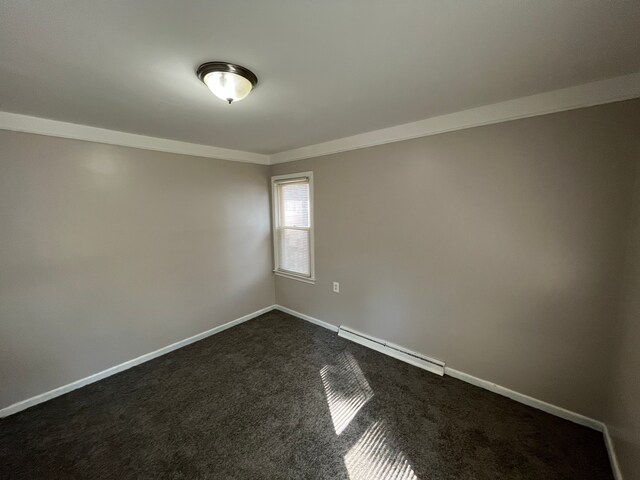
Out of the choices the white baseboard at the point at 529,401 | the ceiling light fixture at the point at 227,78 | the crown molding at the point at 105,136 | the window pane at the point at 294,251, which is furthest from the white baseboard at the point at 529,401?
the crown molding at the point at 105,136

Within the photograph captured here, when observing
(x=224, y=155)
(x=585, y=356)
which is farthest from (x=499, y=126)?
(x=224, y=155)

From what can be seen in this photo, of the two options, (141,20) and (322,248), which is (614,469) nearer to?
(322,248)

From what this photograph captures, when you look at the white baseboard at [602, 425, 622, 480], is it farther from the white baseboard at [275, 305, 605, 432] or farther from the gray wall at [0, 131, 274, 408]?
the gray wall at [0, 131, 274, 408]

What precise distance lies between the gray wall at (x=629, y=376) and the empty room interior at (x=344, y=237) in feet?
0.06

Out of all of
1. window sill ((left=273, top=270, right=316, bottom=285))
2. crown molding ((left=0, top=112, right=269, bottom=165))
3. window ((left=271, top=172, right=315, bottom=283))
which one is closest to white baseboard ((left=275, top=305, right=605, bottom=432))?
window sill ((left=273, top=270, right=316, bottom=285))

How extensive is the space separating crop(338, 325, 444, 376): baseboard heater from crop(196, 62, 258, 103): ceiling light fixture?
2.62 m

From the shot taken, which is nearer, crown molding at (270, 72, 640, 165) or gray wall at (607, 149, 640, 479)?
gray wall at (607, 149, 640, 479)

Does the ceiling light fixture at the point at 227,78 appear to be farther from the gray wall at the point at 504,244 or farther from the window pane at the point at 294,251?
the window pane at the point at 294,251

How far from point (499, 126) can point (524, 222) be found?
760mm

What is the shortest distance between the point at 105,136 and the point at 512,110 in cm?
339

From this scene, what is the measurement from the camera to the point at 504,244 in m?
1.97

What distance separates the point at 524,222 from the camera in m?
1.88

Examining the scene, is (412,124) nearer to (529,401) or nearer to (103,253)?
(529,401)

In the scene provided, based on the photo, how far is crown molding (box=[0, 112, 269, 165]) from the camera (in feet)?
6.20
